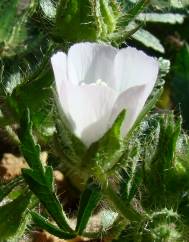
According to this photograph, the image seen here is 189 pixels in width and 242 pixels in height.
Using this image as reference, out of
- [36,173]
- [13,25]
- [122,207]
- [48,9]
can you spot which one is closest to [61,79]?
[36,173]

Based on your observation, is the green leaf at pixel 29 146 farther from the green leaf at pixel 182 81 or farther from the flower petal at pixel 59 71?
the green leaf at pixel 182 81

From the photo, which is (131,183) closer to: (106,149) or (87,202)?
(87,202)

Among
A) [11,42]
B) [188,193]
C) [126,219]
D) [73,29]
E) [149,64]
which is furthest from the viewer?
[11,42]

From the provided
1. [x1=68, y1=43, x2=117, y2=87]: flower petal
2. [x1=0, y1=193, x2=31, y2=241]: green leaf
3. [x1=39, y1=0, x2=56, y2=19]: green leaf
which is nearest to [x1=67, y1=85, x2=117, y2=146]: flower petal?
[x1=68, y1=43, x2=117, y2=87]: flower petal

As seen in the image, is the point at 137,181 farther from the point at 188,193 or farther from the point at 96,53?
the point at 96,53

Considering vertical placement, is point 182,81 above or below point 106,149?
below

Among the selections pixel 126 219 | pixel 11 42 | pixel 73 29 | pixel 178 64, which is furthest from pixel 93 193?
pixel 178 64

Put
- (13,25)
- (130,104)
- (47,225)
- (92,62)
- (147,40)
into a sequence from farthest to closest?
(147,40) < (13,25) < (47,225) < (92,62) < (130,104)
